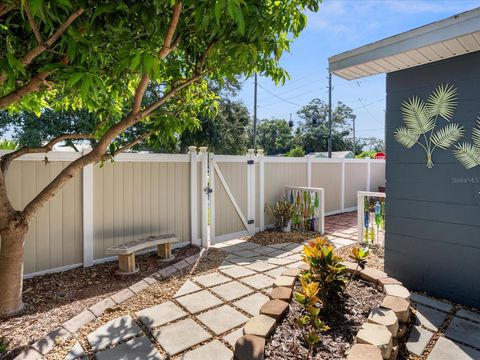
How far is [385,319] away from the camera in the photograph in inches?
76.0

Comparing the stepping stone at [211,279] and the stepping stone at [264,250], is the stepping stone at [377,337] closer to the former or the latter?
the stepping stone at [211,279]

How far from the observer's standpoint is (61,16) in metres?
1.82

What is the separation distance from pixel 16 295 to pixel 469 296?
4.17 m

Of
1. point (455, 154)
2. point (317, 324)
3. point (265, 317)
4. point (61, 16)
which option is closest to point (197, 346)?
point (265, 317)

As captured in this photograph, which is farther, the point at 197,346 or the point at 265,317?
the point at 197,346

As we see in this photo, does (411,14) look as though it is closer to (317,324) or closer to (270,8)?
(270,8)

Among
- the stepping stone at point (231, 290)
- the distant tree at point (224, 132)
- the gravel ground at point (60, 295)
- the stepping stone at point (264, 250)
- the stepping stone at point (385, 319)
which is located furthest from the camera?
the distant tree at point (224, 132)

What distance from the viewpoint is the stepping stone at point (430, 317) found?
2.40 meters

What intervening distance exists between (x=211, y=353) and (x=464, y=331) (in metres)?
2.01

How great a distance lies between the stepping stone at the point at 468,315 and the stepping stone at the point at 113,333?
9.14 ft

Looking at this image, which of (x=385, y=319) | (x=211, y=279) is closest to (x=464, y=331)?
(x=385, y=319)

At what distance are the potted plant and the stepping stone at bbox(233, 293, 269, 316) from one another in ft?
9.85

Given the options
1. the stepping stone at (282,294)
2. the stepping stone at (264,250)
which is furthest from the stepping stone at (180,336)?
the stepping stone at (264,250)

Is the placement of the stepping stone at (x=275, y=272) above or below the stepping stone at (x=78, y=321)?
below
